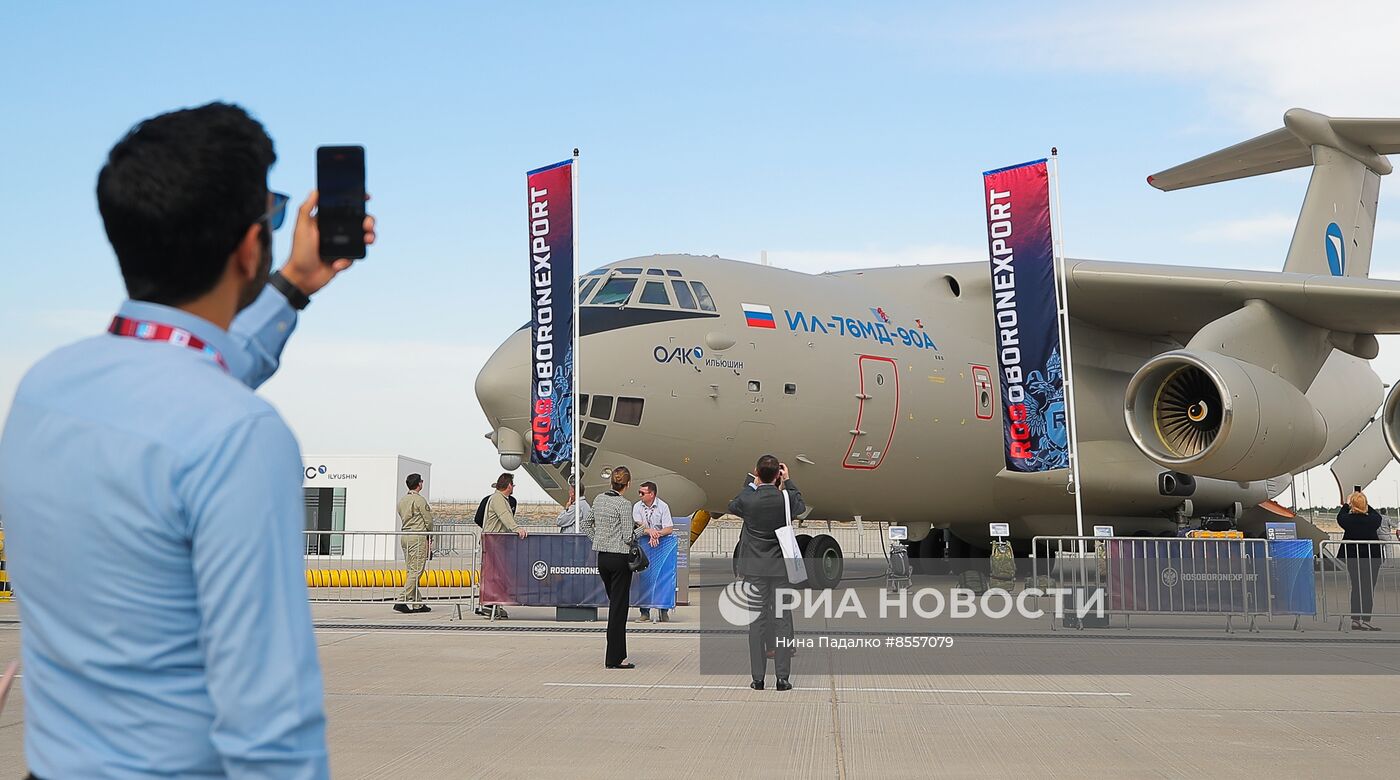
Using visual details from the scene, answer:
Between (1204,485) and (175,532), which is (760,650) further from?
(1204,485)

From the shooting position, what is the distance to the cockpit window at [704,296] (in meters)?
13.3

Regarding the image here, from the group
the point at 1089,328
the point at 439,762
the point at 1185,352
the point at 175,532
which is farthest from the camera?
the point at 1089,328

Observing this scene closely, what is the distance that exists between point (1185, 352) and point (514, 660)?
7.89 m

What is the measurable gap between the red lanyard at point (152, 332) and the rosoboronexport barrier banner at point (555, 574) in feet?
33.7

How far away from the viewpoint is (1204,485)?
57.7ft

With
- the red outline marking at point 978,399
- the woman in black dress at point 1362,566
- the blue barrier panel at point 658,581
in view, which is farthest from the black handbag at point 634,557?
the red outline marking at point 978,399

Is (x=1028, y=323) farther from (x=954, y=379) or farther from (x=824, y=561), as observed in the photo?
(x=824, y=561)

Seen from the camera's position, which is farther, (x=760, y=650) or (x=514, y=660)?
(x=514, y=660)

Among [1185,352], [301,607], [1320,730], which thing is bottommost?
[1320,730]

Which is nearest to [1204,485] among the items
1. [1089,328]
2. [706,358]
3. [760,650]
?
[1089,328]

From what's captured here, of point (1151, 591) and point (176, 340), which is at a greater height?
point (176, 340)

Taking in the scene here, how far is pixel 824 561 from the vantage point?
1410 centimetres

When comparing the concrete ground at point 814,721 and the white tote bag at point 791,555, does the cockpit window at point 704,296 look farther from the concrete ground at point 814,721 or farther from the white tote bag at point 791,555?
the white tote bag at point 791,555

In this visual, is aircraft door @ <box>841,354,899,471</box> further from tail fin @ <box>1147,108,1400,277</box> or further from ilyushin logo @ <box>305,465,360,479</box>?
ilyushin logo @ <box>305,465,360,479</box>
